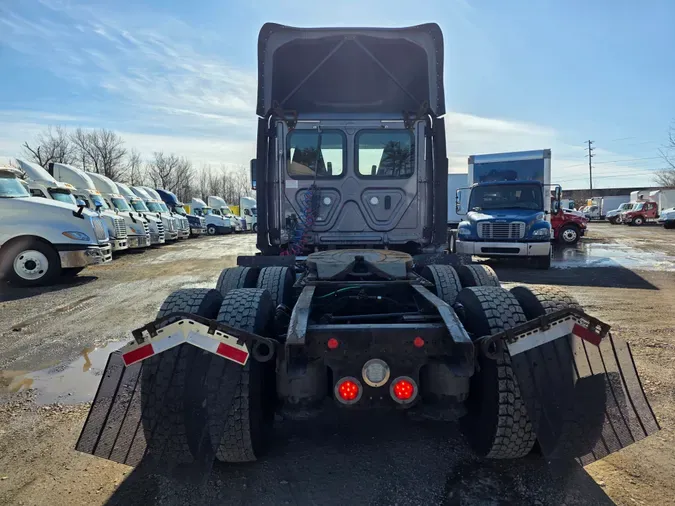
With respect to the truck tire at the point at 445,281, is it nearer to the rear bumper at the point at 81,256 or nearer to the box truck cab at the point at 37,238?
the rear bumper at the point at 81,256

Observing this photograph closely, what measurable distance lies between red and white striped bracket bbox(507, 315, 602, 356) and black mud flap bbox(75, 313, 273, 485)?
149 centimetres

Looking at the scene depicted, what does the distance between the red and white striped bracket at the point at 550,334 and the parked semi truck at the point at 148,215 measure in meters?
19.5

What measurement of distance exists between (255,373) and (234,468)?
2.32 ft

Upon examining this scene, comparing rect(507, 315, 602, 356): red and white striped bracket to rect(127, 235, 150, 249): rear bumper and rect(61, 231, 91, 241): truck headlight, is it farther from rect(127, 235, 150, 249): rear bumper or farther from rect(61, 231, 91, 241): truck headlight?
rect(127, 235, 150, 249): rear bumper

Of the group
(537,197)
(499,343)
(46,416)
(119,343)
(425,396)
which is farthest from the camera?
(537,197)

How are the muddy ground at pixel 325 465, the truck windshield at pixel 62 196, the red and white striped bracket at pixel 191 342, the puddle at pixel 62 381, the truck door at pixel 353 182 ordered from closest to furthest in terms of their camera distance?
1. the red and white striped bracket at pixel 191 342
2. the muddy ground at pixel 325 465
3. the puddle at pixel 62 381
4. the truck door at pixel 353 182
5. the truck windshield at pixel 62 196

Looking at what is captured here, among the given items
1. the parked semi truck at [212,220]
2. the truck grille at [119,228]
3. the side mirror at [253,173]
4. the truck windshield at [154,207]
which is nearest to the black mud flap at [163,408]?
the side mirror at [253,173]

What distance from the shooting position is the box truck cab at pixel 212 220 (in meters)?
35.3

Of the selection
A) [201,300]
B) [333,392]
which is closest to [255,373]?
[333,392]

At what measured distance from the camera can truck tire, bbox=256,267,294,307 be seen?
416 cm

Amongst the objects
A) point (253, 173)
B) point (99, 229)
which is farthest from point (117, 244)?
point (253, 173)

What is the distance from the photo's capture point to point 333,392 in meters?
2.53

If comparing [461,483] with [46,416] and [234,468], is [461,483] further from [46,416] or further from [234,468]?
[46,416]

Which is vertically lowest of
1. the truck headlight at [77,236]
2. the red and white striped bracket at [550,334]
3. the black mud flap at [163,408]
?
the black mud flap at [163,408]
